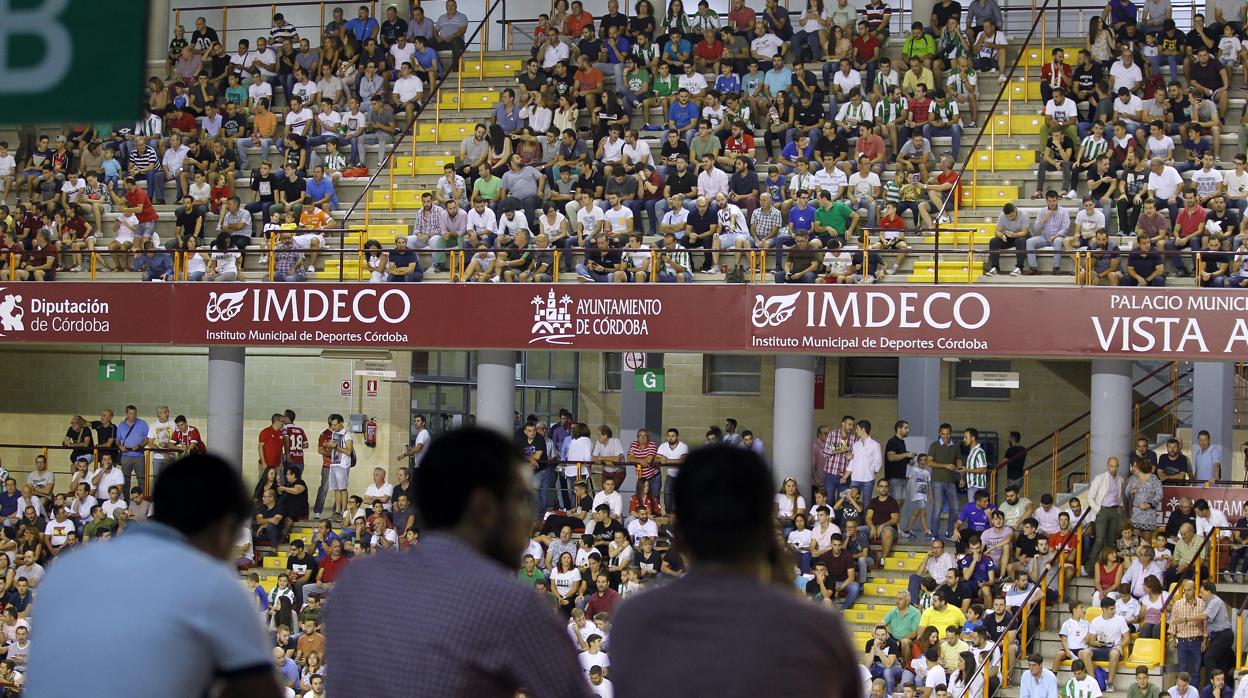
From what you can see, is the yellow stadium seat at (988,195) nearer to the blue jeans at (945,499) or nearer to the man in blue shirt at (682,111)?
the man in blue shirt at (682,111)

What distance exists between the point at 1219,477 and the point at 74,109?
19.6 meters

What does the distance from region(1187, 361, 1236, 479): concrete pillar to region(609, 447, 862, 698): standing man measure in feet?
68.3

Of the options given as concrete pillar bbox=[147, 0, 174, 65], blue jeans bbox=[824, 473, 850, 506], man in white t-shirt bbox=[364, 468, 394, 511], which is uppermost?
concrete pillar bbox=[147, 0, 174, 65]

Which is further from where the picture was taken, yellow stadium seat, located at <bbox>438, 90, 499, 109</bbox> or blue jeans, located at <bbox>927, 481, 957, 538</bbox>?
yellow stadium seat, located at <bbox>438, 90, 499, 109</bbox>

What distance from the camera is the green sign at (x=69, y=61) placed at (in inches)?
124

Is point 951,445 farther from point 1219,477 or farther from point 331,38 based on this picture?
point 331,38

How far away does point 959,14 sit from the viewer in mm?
24953

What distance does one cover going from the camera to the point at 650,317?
69.0 feet

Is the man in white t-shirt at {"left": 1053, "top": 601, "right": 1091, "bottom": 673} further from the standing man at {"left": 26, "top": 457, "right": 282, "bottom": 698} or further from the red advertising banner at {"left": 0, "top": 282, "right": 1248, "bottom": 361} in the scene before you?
the standing man at {"left": 26, "top": 457, "right": 282, "bottom": 698}

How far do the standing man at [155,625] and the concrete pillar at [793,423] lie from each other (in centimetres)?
1817

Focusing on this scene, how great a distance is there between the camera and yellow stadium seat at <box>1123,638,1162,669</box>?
55.9 ft

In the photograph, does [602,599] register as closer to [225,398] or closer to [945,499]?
[945,499]

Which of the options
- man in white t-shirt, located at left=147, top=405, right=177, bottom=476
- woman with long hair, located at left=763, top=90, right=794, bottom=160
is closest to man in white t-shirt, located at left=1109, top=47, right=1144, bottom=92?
woman with long hair, located at left=763, top=90, right=794, bottom=160

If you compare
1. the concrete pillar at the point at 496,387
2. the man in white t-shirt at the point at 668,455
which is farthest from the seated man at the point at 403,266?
the man in white t-shirt at the point at 668,455
